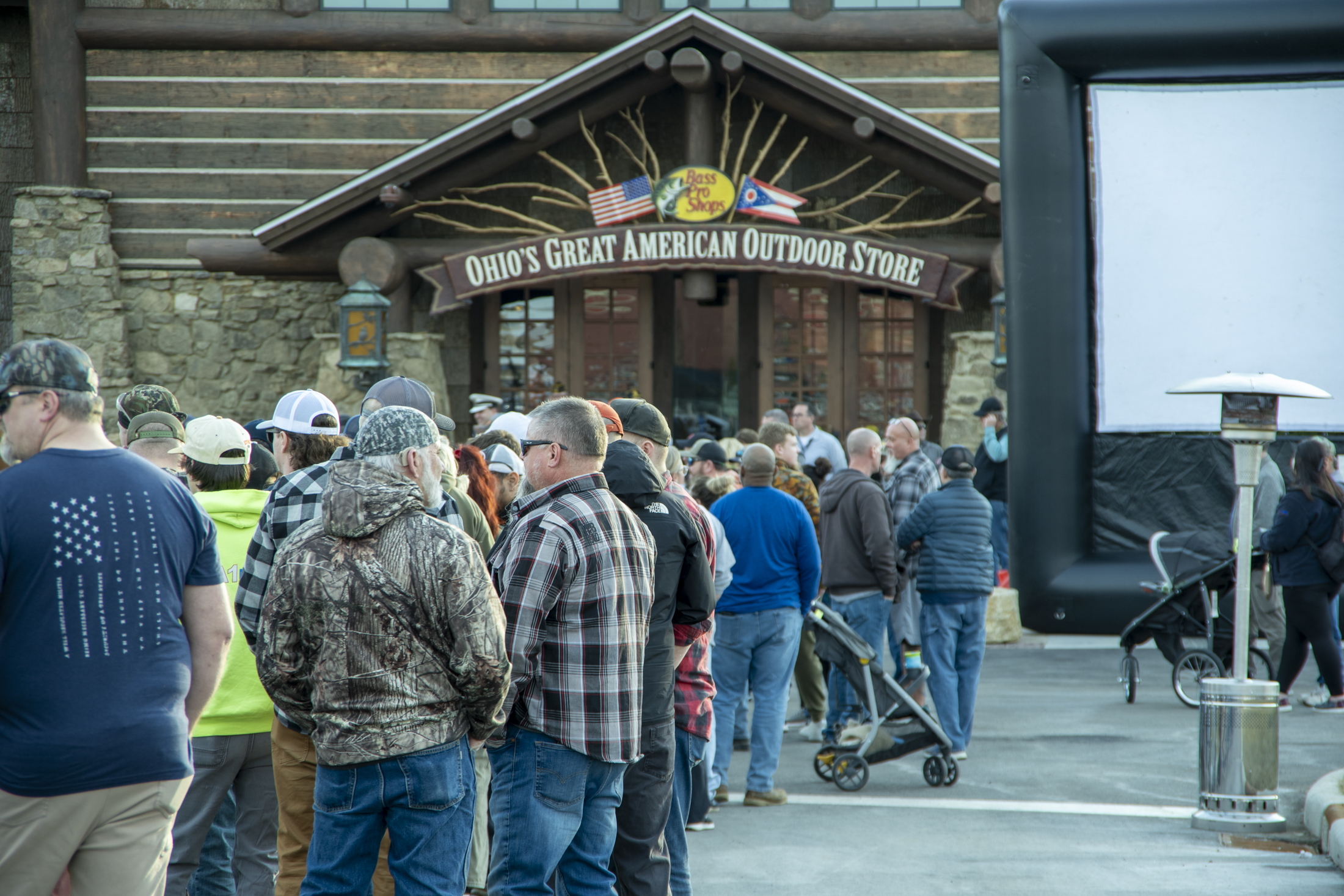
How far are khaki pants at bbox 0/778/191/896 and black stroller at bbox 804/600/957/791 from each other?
4.58 metres

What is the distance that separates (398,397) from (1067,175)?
10.9ft

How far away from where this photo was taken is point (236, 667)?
4055 mm

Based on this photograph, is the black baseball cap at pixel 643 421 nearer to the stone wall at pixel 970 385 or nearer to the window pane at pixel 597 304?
the stone wall at pixel 970 385

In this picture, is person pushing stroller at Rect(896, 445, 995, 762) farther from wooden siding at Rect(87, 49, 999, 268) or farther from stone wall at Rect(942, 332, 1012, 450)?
wooden siding at Rect(87, 49, 999, 268)

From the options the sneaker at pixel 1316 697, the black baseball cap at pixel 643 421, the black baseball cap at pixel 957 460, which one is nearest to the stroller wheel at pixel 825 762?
the black baseball cap at pixel 957 460

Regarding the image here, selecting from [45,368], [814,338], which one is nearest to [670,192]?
[814,338]

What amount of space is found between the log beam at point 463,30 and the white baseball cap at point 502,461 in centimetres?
998

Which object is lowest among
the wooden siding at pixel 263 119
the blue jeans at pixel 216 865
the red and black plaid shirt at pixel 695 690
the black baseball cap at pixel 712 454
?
the blue jeans at pixel 216 865

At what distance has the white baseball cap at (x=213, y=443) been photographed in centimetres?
428

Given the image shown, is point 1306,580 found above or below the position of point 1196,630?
above

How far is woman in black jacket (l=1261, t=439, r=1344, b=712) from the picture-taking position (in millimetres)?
8281

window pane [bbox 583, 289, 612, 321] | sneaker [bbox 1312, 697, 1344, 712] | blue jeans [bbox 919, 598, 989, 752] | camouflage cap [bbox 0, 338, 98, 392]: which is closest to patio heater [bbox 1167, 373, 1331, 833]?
blue jeans [bbox 919, 598, 989, 752]

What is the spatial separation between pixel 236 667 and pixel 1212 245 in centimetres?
303

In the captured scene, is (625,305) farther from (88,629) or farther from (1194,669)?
(88,629)
